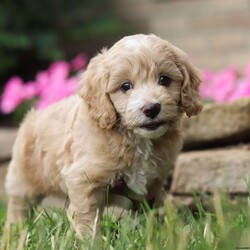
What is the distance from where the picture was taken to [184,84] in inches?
178

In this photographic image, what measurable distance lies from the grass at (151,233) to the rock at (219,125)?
1702mm

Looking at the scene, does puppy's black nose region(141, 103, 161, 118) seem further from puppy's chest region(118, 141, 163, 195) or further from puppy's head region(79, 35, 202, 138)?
puppy's chest region(118, 141, 163, 195)

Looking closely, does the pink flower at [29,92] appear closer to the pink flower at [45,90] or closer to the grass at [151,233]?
the pink flower at [45,90]

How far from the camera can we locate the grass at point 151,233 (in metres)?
3.60

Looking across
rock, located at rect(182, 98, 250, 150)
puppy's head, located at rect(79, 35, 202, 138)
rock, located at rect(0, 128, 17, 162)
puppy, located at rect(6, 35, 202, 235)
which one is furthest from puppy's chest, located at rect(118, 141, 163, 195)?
rock, located at rect(0, 128, 17, 162)

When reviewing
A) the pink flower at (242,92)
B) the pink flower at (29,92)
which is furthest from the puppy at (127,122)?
the pink flower at (29,92)

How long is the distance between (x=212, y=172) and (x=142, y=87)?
5.14 ft

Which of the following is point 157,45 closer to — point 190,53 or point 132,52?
point 132,52

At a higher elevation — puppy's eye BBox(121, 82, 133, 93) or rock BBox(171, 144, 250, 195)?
puppy's eye BBox(121, 82, 133, 93)

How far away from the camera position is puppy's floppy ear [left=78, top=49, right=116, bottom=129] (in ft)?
14.6

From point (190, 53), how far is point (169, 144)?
18.3ft

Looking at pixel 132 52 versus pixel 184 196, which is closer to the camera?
pixel 132 52

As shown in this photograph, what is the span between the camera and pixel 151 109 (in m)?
4.23

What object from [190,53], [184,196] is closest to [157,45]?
[184,196]
